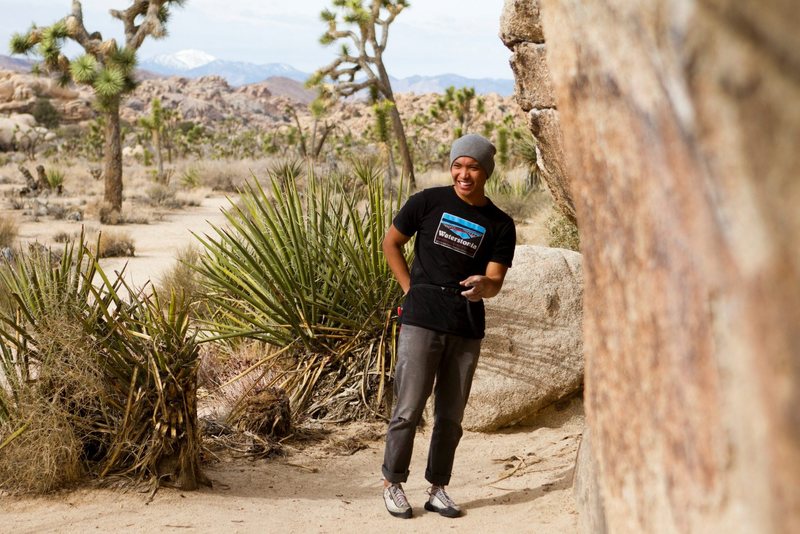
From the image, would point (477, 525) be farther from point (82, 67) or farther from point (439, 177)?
point (439, 177)

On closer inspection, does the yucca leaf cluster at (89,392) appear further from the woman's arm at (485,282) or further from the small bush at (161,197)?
the small bush at (161,197)

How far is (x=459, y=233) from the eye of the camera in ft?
13.4

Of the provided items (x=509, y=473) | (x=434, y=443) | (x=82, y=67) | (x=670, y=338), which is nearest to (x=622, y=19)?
(x=670, y=338)

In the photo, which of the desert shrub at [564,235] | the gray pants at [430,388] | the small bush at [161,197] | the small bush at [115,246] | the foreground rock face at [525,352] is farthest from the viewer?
the small bush at [161,197]

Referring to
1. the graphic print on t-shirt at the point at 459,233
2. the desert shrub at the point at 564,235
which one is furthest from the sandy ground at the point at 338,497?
the desert shrub at the point at 564,235

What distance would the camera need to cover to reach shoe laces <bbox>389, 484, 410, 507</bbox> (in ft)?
14.3

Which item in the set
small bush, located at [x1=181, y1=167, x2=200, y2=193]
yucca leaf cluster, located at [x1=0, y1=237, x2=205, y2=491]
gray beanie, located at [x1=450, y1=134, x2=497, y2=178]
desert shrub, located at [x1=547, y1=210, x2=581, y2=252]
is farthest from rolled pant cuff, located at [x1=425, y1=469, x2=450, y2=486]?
small bush, located at [x1=181, y1=167, x2=200, y2=193]

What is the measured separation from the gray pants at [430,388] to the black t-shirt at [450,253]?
80mm

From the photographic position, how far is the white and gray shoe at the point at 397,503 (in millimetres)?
4359

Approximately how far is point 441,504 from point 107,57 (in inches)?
758

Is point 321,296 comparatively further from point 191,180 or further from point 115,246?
point 191,180

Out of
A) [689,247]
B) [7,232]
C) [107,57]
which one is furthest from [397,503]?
[107,57]

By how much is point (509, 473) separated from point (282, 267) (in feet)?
7.01

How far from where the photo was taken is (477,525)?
14.1 feet
